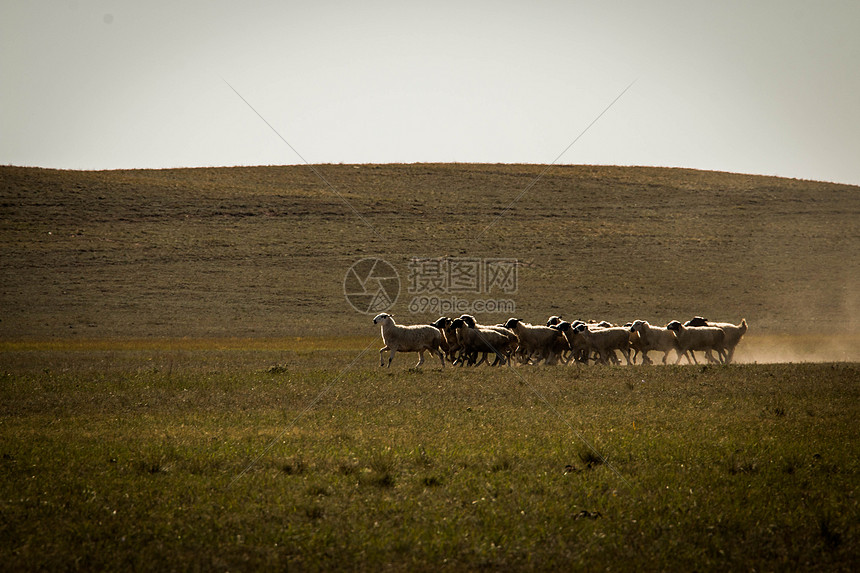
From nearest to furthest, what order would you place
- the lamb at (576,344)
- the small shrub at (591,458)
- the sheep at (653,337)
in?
the small shrub at (591,458)
the lamb at (576,344)
the sheep at (653,337)

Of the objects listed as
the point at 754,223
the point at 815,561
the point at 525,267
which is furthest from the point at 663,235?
Result: the point at 815,561

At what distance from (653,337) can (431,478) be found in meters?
18.7

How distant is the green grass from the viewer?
7016 mm

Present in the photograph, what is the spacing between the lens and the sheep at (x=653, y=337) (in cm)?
2603

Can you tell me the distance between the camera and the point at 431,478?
30.1ft

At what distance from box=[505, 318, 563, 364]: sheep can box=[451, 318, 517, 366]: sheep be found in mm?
441

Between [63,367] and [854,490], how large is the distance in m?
21.3

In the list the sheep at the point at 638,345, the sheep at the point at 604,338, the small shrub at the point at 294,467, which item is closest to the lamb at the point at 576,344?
the sheep at the point at 604,338

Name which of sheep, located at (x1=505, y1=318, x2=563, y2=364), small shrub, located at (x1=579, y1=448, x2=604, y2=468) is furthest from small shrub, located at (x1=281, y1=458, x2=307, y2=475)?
sheep, located at (x1=505, y1=318, x2=563, y2=364)

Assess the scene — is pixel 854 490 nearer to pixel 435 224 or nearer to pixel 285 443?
pixel 285 443

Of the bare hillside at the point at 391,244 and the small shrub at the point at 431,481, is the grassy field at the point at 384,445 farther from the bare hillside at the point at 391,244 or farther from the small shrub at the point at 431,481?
the bare hillside at the point at 391,244

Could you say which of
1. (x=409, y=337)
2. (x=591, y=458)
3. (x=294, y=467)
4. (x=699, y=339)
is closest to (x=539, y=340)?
(x=409, y=337)

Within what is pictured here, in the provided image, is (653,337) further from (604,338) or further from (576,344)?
(576,344)

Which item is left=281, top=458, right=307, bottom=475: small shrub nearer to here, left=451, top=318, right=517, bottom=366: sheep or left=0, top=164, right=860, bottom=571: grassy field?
left=0, top=164, right=860, bottom=571: grassy field
